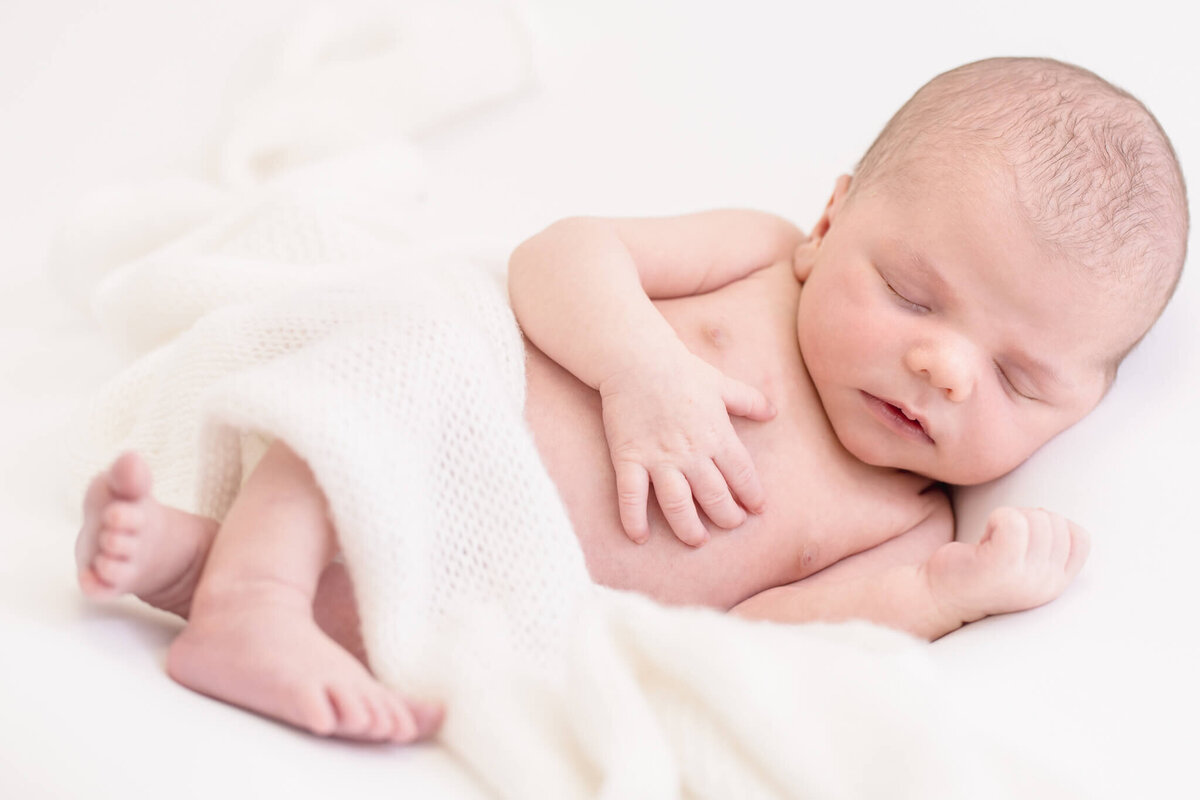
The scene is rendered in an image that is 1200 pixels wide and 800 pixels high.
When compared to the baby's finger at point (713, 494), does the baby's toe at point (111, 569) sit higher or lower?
higher

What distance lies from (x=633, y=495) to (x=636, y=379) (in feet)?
0.38

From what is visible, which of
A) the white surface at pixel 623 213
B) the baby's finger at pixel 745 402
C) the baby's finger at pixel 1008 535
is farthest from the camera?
the baby's finger at pixel 745 402

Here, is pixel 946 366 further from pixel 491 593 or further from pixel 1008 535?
pixel 491 593

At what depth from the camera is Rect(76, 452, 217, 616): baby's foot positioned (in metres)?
0.83

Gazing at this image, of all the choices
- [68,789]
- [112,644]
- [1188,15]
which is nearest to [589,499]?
[112,644]

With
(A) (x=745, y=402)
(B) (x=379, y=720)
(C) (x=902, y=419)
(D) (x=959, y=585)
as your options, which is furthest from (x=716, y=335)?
(B) (x=379, y=720)

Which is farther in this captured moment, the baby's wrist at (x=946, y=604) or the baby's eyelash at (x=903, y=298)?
the baby's eyelash at (x=903, y=298)

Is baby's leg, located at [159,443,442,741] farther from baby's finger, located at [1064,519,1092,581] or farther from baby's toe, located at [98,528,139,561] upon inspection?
baby's finger, located at [1064,519,1092,581]

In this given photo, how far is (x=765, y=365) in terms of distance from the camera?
1.28m

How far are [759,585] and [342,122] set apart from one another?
1118 mm

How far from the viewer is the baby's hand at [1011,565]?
1.06 metres

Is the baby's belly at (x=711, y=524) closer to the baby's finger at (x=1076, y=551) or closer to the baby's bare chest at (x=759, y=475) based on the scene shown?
the baby's bare chest at (x=759, y=475)

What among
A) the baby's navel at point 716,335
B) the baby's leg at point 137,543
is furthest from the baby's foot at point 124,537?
the baby's navel at point 716,335

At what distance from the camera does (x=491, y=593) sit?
38.3 inches
